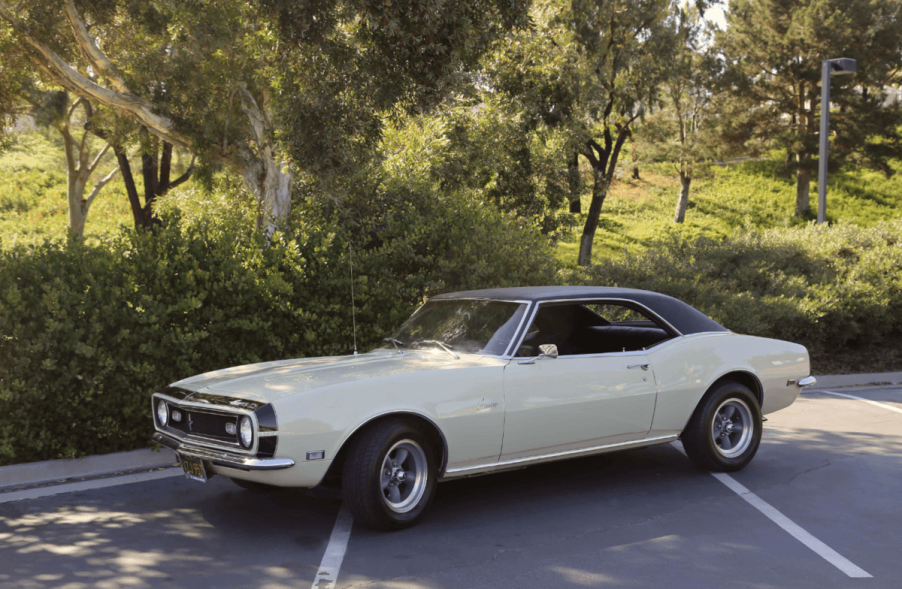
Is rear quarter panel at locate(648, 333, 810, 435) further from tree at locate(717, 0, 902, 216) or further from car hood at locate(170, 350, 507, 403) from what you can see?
tree at locate(717, 0, 902, 216)

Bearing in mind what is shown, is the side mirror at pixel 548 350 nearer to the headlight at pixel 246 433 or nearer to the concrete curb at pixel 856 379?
the headlight at pixel 246 433

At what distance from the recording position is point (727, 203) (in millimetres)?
38219

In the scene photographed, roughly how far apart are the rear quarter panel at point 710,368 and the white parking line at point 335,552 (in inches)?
97.4

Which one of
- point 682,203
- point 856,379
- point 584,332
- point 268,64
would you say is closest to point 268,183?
point 268,64

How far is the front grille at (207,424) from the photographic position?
15.7 feet

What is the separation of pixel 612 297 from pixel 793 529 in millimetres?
2179

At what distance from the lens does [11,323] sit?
6.51 meters

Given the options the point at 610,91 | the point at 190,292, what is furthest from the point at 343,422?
the point at 610,91

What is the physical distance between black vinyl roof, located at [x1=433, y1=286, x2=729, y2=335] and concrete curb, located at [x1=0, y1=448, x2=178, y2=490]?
116 inches

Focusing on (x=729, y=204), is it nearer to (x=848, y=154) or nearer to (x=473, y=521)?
(x=848, y=154)

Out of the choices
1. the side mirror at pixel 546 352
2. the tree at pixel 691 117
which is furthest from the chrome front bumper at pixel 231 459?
the tree at pixel 691 117

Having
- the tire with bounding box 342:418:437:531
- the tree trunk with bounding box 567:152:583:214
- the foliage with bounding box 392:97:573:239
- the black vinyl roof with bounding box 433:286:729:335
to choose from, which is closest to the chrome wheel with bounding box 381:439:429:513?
the tire with bounding box 342:418:437:531

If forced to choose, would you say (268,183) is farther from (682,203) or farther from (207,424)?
(682,203)

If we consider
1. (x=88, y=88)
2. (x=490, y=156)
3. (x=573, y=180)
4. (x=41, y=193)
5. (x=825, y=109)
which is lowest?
(x=490, y=156)
